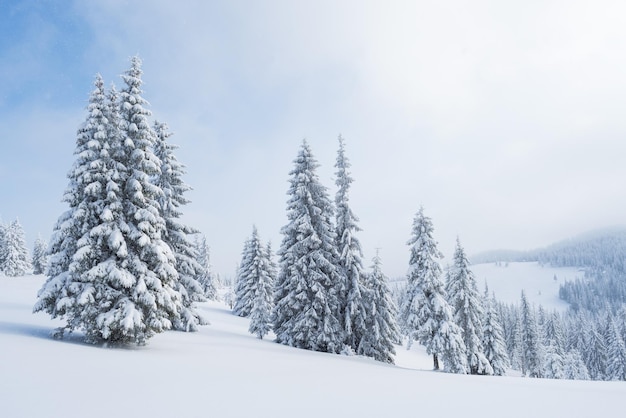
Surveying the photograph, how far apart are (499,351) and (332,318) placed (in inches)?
1068

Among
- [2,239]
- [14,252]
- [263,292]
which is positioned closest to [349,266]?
[263,292]

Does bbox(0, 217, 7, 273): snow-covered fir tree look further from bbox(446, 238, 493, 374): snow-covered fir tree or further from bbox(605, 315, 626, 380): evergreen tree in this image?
bbox(605, 315, 626, 380): evergreen tree

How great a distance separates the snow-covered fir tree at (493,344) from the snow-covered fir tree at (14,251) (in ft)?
269

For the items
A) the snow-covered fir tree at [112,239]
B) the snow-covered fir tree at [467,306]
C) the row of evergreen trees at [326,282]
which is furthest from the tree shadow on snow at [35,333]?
the snow-covered fir tree at [467,306]

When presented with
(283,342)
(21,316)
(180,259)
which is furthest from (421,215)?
(21,316)

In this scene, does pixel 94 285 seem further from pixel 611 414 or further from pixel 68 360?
pixel 611 414

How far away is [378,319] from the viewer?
28.6m

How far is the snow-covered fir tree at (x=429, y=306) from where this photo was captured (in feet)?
95.7

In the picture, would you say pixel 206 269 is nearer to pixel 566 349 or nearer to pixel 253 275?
pixel 253 275

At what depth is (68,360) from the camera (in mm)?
11062

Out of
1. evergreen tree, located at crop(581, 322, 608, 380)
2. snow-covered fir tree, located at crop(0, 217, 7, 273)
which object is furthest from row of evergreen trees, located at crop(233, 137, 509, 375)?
evergreen tree, located at crop(581, 322, 608, 380)

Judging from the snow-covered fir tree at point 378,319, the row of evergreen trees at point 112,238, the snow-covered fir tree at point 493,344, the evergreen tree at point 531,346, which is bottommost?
the evergreen tree at point 531,346

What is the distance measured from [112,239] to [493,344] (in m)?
43.2

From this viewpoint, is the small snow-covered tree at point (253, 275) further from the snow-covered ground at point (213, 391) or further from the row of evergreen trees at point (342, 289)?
the snow-covered ground at point (213, 391)
